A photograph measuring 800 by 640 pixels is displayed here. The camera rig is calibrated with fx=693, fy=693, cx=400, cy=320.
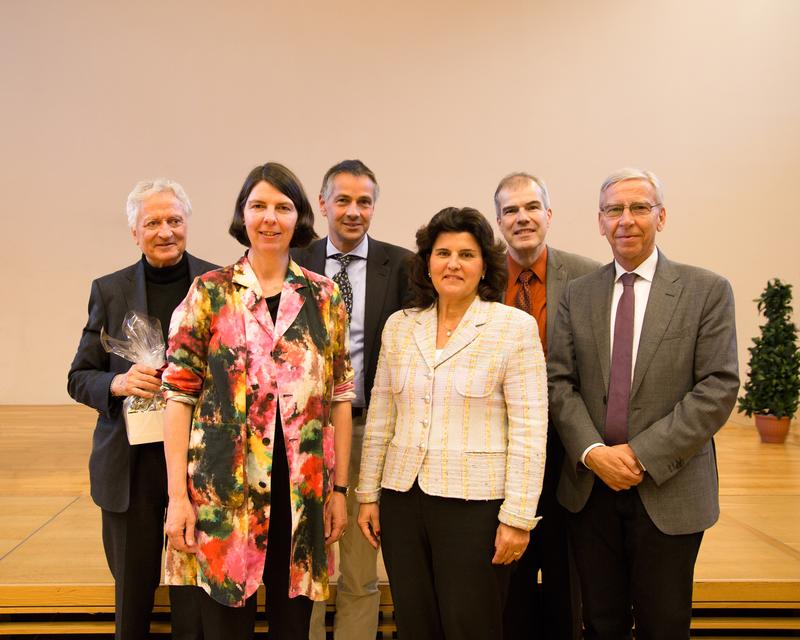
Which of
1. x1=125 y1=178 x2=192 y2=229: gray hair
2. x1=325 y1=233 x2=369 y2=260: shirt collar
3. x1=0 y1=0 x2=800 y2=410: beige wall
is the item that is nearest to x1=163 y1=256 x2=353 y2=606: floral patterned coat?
x1=125 y1=178 x2=192 y2=229: gray hair

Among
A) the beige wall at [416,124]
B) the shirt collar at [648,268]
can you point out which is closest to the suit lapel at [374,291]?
the shirt collar at [648,268]

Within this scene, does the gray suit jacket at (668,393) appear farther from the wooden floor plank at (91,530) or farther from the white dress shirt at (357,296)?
the wooden floor plank at (91,530)

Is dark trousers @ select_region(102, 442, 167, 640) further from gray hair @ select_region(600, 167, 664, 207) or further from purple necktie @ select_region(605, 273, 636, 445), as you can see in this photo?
gray hair @ select_region(600, 167, 664, 207)

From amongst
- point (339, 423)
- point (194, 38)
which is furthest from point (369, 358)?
point (194, 38)

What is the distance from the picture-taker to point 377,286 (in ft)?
8.32

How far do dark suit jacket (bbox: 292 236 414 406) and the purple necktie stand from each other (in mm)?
786

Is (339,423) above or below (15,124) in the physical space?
below

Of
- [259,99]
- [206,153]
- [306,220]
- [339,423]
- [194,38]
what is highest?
[194,38]

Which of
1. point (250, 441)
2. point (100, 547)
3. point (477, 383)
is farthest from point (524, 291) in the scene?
point (100, 547)

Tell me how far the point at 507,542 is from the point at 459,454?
252 mm

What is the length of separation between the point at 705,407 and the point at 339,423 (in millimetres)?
1001

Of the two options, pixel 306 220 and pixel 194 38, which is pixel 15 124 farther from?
pixel 306 220

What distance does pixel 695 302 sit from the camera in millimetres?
1977

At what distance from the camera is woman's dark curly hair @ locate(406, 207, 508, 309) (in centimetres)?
196
